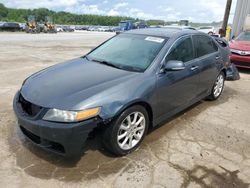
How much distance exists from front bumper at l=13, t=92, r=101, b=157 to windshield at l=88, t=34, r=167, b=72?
3.72 ft

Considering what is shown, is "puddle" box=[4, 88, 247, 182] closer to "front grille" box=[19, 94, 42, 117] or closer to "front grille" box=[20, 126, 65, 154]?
"front grille" box=[20, 126, 65, 154]

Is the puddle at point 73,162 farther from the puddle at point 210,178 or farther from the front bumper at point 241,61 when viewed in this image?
the front bumper at point 241,61

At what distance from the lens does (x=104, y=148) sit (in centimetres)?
303

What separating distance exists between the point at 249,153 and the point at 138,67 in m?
1.87

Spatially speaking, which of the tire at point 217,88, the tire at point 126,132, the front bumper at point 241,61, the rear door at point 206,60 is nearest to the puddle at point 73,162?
the tire at point 126,132

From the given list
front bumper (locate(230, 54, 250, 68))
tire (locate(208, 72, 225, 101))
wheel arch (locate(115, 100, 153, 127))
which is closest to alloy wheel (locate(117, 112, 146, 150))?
wheel arch (locate(115, 100, 153, 127))

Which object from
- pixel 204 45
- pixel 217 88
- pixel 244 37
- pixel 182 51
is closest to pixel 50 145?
pixel 182 51

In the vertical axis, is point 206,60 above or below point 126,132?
above

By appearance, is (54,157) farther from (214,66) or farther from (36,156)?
(214,66)

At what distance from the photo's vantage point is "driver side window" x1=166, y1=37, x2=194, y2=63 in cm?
345

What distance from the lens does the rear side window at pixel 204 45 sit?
4111 mm

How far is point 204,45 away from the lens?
437 cm

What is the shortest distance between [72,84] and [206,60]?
2.56 m

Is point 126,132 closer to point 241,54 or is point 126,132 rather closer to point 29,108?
point 29,108
